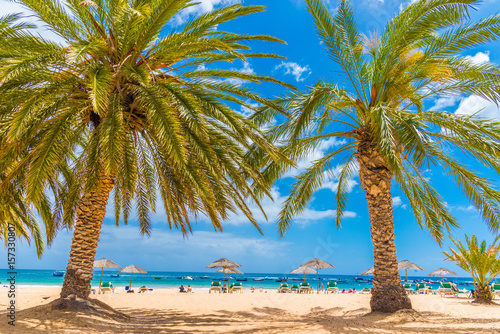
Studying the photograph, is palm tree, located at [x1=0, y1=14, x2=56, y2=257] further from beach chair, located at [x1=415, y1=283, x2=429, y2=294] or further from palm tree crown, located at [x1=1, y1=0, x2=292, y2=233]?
beach chair, located at [x1=415, y1=283, x2=429, y2=294]

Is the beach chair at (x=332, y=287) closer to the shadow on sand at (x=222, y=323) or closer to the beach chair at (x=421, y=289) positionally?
the beach chair at (x=421, y=289)

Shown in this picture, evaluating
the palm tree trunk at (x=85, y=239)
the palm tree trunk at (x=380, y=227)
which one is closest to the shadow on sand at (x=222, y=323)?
the palm tree trunk at (x=380, y=227)

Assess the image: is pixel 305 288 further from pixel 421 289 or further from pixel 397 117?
pixel 397 117

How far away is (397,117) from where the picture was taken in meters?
7.35

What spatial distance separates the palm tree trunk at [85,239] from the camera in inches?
303

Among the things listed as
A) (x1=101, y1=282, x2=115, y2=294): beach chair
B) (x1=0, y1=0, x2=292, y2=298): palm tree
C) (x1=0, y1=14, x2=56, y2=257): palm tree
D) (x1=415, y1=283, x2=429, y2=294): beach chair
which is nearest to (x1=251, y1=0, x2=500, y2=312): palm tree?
(x1=0, y1=0, x2=292, y2=298): palm tree

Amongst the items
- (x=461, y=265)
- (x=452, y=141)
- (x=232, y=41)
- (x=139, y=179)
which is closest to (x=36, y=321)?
(x=139, y=179)

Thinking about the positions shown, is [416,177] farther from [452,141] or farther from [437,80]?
[437,80]

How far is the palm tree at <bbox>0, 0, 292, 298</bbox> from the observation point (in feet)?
19.8

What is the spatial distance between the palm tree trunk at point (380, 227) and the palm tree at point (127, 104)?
3.30 meters

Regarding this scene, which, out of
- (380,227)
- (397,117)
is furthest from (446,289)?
(397,117)

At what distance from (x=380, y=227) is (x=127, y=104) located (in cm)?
697

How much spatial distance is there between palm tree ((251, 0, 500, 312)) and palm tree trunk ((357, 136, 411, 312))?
25 mm

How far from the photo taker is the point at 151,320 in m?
8.14
